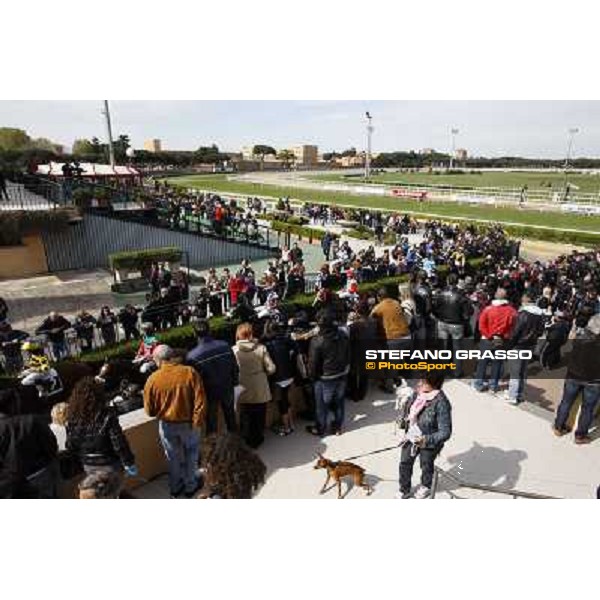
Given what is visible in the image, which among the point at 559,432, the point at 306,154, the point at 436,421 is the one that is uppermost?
the point at 306,154

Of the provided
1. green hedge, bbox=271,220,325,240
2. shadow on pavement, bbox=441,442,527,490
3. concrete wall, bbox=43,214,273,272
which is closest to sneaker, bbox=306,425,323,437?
shadow on pavement, bbox=441,442,527,490

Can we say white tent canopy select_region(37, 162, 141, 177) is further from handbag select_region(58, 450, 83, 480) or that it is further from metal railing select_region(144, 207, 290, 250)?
handbag select_region(58, 450, 83, 480)

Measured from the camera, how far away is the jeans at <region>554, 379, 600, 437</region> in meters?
5.23

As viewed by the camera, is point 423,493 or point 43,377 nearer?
point 423,493

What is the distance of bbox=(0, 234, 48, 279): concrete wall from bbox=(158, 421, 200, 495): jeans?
14221mm

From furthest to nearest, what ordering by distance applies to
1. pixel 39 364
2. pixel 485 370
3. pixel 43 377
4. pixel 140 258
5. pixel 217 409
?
pixel 140 258 < pixel 485 370 < pixel 39 364 < pixel 43 377 < pixel 217 409

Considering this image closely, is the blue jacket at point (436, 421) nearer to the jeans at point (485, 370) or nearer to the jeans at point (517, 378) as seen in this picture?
the jeans at point (517, 378)

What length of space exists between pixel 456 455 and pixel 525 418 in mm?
1332

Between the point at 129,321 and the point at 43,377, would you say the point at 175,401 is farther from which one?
the point at 129,321

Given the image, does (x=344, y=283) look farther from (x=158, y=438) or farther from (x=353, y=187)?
(x=353, y=187)

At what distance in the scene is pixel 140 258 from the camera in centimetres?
1523

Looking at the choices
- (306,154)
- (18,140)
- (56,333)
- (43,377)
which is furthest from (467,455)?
(306,154)

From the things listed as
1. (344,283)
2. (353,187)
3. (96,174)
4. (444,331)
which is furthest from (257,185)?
(444,331)

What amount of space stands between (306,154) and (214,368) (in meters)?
165
